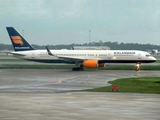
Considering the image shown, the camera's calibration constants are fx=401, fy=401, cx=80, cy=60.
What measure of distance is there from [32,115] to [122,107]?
19.3 feet

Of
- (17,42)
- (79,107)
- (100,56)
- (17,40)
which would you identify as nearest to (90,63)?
(100,56)

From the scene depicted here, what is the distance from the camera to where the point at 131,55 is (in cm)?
6575

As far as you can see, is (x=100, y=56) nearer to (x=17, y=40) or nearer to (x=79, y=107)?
(x=17, y=40)

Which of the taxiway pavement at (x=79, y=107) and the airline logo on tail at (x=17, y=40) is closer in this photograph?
the taxiway pavement at (x=79, y=107)

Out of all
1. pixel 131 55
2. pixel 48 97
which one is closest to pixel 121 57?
pixel 131 55

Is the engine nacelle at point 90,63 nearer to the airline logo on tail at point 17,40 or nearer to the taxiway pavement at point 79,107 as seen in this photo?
the airline logo on tail at point 17,40

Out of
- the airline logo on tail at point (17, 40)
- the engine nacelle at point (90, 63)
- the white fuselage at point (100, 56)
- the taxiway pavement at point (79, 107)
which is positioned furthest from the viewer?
the airline logo on tail at point (17, 40)

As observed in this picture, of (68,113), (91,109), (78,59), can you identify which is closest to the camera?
(68,113)

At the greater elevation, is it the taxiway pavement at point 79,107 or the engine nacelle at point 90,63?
the engine nacelle at point 90,63

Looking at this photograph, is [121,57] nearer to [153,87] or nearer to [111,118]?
[153,87]

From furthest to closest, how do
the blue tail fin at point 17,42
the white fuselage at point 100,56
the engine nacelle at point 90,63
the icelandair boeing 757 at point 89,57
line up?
1. the blue tail fin at point 17,42
2. the white fuselage at point 100,56
3. the icelandair boeing 757 at point 89,57
4. the engine nacelle at point 90,63

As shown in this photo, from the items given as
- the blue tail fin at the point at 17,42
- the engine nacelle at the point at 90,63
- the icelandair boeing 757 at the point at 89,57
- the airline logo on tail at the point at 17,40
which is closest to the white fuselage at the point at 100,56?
the icelandair boeing 757 at the point at 89,57

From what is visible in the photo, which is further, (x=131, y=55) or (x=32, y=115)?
(x=131, y=55)

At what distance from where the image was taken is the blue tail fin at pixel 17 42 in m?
71.3
